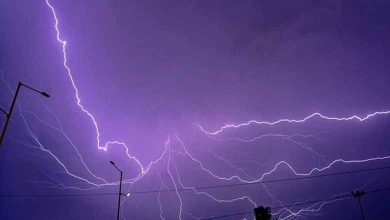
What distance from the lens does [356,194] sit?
2770 cm

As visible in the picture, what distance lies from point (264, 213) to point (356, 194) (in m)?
22.9

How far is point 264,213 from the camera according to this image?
957cm

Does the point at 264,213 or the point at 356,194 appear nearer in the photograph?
the point at 264,213
